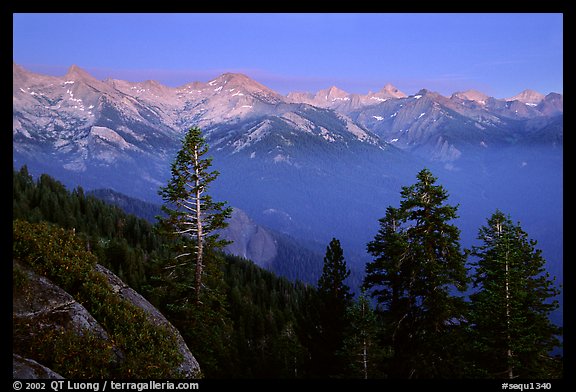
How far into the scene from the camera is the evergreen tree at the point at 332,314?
22125mm

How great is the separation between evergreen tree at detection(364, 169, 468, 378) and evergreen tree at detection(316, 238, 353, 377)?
16.1 ft

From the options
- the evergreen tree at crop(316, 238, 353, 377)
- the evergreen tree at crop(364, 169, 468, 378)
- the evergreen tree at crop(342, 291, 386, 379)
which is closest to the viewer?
the evergreen tree at crop(364, 169, 468, 378)

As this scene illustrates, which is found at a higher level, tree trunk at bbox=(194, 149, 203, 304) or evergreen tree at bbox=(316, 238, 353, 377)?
tree trunk at bbox=(194, 149, 203, 304)

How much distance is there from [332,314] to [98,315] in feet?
50.1

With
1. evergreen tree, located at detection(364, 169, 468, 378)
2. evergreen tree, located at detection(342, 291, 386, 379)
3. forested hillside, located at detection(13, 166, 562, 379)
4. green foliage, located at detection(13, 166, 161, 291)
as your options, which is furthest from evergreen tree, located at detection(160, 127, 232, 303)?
green foliage, located at detection(13, 166, 161, 291)

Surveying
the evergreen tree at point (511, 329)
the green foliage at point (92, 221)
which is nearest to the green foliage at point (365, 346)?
the evergreen tree at point (511, 329)

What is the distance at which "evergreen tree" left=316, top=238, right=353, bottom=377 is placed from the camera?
871 inches

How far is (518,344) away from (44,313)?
14.5m

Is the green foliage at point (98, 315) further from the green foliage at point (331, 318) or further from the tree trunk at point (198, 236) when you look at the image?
the green foliage at point (331, 318)

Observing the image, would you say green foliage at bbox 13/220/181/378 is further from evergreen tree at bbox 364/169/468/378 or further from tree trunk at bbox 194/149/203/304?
evergreen tree at bbox 364/169/468/378

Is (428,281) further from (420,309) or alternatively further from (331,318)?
(331,318)

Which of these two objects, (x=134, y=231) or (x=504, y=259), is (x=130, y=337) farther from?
(x=134, y=231)

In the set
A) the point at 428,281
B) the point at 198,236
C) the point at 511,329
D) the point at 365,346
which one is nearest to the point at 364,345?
the point at 365,346

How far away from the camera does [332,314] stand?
75.5ft
